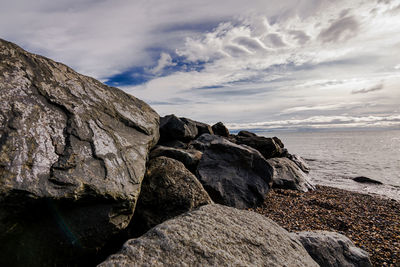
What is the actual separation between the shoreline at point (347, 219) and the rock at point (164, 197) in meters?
3.30

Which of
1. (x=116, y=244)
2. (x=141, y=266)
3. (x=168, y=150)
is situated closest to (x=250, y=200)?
(x=168, y=150)

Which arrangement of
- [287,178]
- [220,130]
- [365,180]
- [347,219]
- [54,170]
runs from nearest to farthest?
[54,170] → [347,219] → [287,178] → [365,180] → [220,130]

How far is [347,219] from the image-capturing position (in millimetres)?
7652

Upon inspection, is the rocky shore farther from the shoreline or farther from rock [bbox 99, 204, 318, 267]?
the shoreline

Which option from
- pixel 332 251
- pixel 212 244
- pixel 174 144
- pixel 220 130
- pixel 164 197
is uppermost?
pixel 220 130

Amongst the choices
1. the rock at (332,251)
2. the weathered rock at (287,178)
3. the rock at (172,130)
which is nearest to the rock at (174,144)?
the rock at (172,130)

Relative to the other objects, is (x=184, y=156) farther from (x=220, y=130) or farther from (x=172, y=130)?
(x=220, y=130)

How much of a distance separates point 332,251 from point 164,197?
3690 millimetres

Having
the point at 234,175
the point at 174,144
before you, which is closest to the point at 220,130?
the point at 174,144

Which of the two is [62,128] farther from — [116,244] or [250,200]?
[250,200]

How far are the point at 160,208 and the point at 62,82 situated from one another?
137 inches

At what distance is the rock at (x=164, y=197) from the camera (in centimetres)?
461

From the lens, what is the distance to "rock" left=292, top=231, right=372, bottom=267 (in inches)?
175

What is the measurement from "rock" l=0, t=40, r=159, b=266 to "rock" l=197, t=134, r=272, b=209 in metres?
3.24
